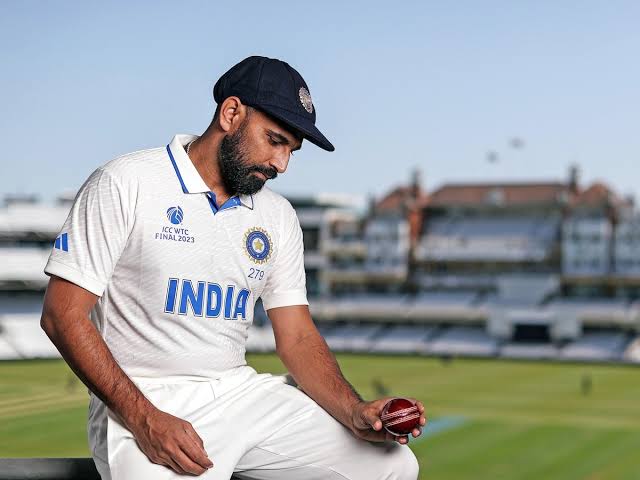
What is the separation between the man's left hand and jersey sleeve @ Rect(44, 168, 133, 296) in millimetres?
728

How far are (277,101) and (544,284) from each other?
4662 cm

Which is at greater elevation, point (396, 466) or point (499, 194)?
point (396, 466)

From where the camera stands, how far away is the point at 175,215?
8.13 feet

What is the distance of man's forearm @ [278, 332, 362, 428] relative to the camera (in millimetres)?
2611

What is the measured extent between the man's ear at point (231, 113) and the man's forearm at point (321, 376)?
0.68m

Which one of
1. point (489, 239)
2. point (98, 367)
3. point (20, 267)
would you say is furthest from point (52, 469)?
point (489, 239)

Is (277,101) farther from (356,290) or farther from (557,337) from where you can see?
(356,290)

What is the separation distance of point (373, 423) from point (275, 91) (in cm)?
88

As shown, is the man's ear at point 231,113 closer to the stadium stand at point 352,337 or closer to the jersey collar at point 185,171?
the jersey collar at point 185,171

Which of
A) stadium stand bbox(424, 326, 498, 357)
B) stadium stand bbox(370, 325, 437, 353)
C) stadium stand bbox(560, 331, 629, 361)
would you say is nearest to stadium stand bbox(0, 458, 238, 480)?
stadium stand bbox(424, 326, 498, 357)

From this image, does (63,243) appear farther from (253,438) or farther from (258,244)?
(253,438)

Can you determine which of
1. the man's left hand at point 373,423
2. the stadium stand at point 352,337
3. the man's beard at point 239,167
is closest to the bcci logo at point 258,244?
the man's beard at point 239,167

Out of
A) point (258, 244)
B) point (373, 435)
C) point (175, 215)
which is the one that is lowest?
point (373, 435)

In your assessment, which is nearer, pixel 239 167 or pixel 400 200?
pixel 239 167
